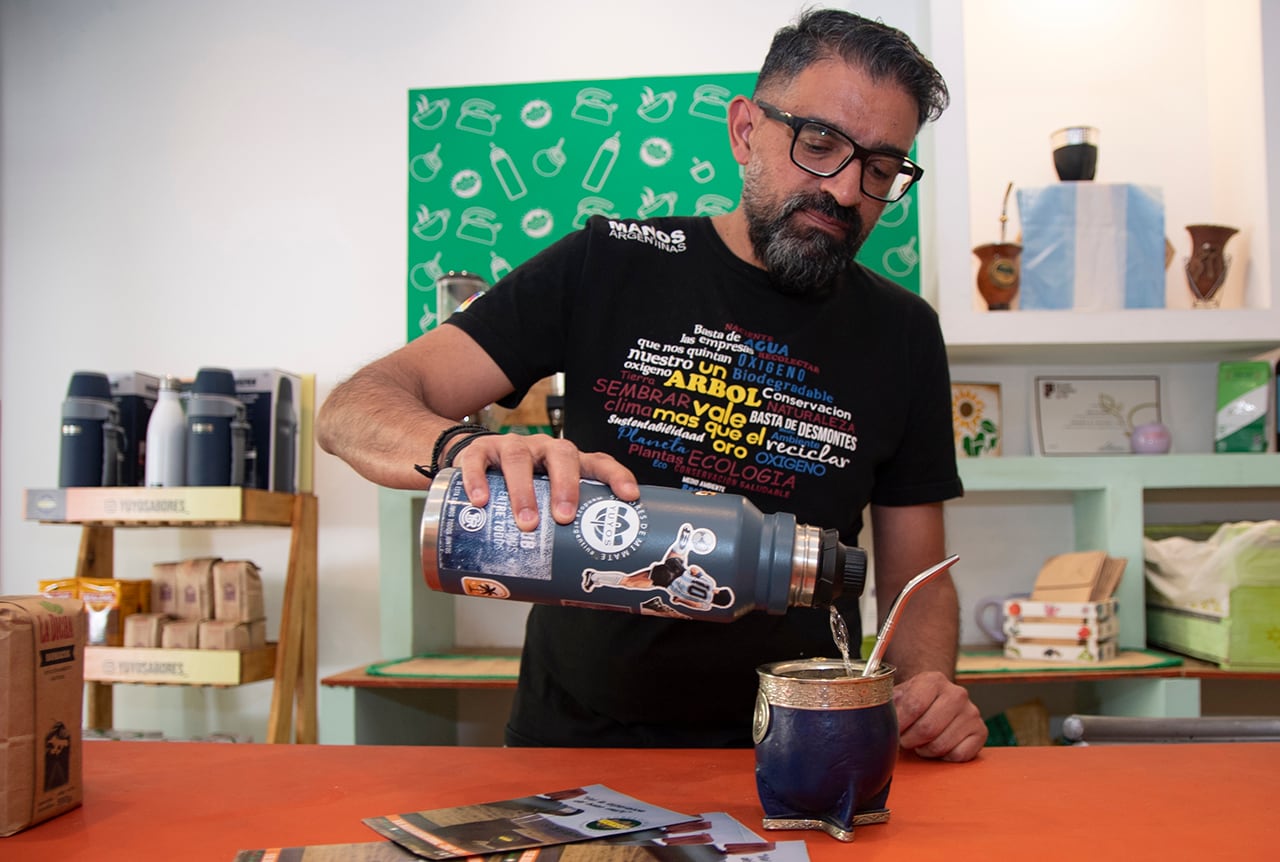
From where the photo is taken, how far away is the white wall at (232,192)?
115 inches

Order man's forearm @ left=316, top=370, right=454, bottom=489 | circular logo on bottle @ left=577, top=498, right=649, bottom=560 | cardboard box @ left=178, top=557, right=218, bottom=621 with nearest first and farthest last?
circular logo on bottle @ left=577, top=498, right=649, bottom=560 → man's forearm @ left=316, top=370, right=454, bottom=489 → cardboard box @ left=178, top=557, right=218, bottom=621

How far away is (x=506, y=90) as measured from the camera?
2.93m

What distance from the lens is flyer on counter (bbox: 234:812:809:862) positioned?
746mm

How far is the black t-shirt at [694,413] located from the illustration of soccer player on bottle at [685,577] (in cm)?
52

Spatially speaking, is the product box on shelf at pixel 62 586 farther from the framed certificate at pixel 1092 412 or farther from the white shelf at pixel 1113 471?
the framed certificate at pixel 1092 412

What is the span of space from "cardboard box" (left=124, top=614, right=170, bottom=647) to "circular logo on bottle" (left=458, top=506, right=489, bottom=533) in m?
1.94

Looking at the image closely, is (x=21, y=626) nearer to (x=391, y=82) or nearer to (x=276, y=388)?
(x=276, y=388)

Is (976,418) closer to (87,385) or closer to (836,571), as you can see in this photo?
(836,571)

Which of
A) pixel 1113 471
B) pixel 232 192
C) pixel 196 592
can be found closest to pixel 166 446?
pixel 196 592

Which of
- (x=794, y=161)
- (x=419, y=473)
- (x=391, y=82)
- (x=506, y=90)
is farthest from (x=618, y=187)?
(x=419, y=473)

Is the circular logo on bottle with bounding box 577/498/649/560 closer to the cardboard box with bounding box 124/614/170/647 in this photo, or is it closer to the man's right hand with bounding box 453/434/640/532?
the man's right hand with bounding box 453/434/640/532

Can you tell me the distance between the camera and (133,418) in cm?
265

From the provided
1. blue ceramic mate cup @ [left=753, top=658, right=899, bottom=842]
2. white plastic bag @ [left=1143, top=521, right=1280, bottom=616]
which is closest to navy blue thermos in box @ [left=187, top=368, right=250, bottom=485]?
blue ceramic mate cup @ [left=753, top=658, right=899, bottom=842]

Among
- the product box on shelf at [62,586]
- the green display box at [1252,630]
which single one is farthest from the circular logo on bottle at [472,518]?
the product box on shelf at [62,586]
